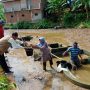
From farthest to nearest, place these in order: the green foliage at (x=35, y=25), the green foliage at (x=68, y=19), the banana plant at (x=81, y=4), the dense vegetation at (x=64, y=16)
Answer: the green foliage at (x=35, y=25) → the green foliage at (x=68, y=19) → the dense vegetation at (x=64, y=16) → the banana plant at (x=81, y=4)

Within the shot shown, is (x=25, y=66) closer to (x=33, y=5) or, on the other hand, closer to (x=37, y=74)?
(x=37, y=74)

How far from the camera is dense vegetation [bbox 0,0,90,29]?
120ft

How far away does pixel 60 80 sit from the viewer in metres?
12.6

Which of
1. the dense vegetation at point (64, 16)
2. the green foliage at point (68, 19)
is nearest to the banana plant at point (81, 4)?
the dense vegetation at point (64, 16)

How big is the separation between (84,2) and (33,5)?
11492 millimetres

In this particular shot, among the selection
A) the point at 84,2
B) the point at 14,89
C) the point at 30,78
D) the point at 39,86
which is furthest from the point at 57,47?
the point at 84,2

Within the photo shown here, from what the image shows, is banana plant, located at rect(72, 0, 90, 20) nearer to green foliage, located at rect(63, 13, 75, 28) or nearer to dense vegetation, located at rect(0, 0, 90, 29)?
dense vegetation, located at rect(0, 0, 90, 29)

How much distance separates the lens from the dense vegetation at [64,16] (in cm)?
3669

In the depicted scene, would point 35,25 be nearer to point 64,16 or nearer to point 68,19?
point 64,16

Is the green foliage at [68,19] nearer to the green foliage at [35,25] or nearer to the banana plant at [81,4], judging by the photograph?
the banana plant at [81,4]

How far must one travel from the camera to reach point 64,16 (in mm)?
39500

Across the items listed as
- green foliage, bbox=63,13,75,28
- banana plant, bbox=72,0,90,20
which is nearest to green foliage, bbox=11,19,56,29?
green foliage, bbox=63,13,75,28

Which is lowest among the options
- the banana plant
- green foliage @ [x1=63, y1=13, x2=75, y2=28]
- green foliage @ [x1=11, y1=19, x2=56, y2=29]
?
green foliage @ [x1=11, y1=19, x2=56, y2=29]

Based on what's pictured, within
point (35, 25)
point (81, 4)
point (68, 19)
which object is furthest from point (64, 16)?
point (35, 25)
